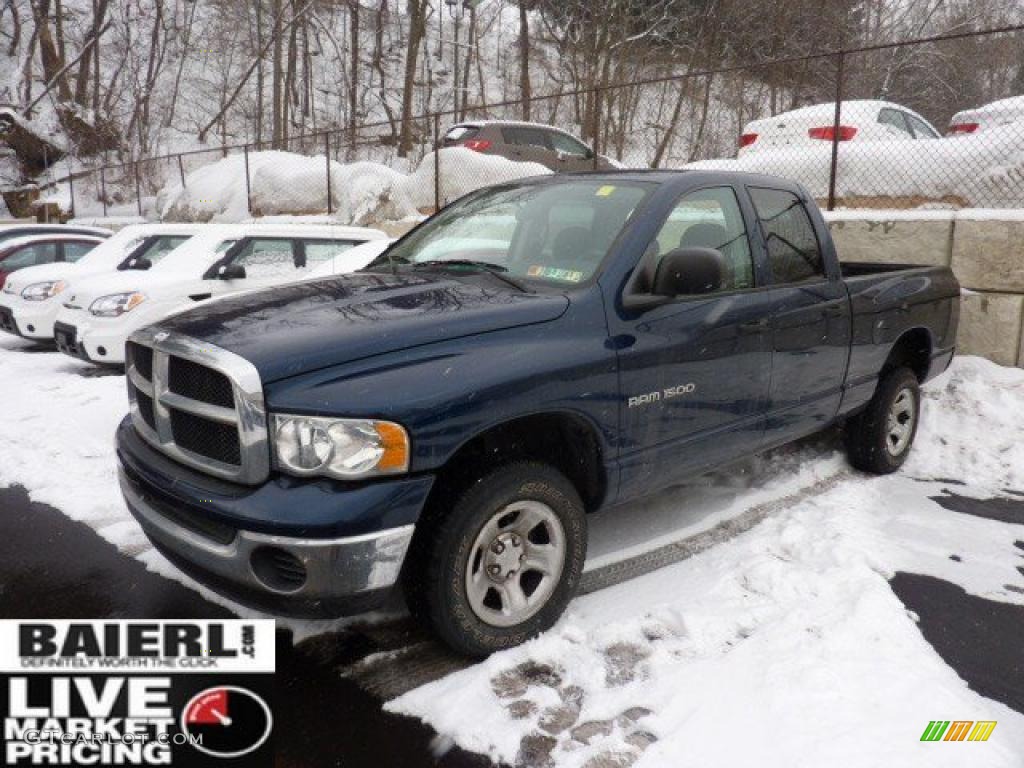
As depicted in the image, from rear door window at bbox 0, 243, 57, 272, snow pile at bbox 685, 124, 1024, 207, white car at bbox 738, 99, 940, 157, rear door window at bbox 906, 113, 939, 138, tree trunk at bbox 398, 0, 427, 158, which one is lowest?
rear door window at bbox 0, 243, 57, 272

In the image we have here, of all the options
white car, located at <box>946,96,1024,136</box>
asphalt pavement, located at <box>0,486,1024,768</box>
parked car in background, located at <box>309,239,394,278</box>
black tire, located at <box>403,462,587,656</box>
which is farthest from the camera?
white car, located at <box>946,96,1024,136</box>

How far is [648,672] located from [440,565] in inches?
35.0

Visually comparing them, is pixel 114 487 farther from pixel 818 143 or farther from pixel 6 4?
pixel 6 4

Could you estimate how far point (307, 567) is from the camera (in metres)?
2.43

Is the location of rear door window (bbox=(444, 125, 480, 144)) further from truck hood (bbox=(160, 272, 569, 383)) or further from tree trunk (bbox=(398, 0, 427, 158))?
truck hood (bbox=(160, 272, 569, 383))

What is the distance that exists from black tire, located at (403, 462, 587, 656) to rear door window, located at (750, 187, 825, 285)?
1.88 meters

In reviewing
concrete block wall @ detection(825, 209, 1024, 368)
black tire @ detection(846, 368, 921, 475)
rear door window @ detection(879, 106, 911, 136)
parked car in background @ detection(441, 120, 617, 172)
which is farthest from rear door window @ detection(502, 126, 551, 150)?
black tire @ detection(846, 368, 921, 475)

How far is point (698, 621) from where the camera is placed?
3168 millimetres

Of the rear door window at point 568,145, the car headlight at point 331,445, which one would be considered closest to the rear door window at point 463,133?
the rear door window at point 568,145

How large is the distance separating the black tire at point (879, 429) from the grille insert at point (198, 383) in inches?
161

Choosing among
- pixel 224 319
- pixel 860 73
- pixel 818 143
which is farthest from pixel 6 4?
pixel 224 319

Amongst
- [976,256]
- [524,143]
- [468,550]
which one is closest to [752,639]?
[468,550]

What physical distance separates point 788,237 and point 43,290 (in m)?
9.20

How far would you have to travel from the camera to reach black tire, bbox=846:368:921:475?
501cm
